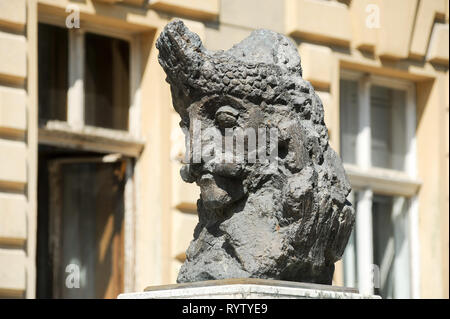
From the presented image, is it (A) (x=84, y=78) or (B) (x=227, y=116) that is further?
(A) (x=84, y=78)

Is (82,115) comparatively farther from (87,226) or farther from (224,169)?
(224,169)

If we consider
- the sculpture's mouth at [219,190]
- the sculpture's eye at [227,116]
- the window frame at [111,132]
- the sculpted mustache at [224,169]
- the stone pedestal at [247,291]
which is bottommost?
the stone pedestal at [247,291]

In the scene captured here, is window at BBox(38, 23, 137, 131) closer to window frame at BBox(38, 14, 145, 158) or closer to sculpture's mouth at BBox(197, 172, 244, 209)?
window frame at BBox(38, 14, 145, 158)

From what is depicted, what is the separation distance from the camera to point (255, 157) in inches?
287

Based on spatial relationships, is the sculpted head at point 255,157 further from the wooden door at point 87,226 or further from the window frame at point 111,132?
the wooden door at point 87,226

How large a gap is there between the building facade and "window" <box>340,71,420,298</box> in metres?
0.02

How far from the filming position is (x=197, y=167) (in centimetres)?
734

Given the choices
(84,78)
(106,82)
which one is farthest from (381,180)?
(84,78)

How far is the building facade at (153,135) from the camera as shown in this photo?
10695 millimetres

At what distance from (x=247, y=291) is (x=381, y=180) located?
686 centimetres

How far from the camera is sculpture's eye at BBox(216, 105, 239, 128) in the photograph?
23.9 ft

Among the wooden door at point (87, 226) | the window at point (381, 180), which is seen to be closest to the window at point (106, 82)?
the wooden door at point (87, 226)

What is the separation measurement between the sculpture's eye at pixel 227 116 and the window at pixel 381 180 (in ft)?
19.3
